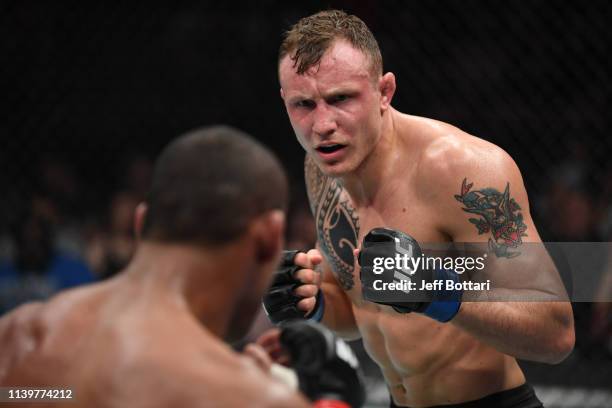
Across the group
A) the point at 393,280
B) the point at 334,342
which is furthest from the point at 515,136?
the point at 334,342

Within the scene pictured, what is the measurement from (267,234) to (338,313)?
1.10 meters

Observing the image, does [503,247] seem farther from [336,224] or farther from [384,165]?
[336,224]

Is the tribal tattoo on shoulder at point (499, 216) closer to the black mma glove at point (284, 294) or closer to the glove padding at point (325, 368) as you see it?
the black mma glove at point (284, 294)

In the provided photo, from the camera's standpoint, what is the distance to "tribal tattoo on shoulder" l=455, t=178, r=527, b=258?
1.96 meters

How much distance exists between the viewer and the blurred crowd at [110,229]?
3.50 meters

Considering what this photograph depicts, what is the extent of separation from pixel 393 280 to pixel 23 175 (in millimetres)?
2747

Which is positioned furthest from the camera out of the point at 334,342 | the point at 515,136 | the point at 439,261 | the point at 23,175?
the point at 23,175

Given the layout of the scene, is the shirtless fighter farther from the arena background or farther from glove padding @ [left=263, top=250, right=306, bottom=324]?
the arena background

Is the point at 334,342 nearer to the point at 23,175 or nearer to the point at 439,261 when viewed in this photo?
the point at 439,261

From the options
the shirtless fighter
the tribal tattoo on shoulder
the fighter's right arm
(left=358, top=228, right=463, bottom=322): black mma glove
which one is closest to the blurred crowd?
the fighter's right arm

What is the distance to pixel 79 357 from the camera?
47.6 inches

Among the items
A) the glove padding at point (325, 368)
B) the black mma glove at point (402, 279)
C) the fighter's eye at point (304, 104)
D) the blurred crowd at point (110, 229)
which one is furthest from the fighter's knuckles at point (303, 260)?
the blurred crowd at point (110, 229)

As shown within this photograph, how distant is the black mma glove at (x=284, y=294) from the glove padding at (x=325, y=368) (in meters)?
0.61

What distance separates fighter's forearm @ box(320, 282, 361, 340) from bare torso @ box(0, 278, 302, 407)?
1053mm
